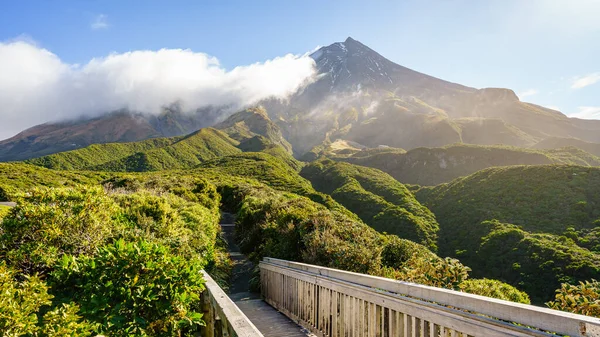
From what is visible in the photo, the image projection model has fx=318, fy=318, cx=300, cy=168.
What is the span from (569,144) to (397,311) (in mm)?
140356

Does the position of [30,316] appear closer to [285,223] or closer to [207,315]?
[207,315]

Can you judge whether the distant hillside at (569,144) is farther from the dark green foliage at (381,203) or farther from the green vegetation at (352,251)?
the green vegetation at (352,251)

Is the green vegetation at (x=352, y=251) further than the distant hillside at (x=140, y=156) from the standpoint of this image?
No

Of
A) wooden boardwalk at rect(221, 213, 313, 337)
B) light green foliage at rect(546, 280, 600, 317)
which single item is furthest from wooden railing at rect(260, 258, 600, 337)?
light green foliage at rect(546, 280, 600, 317)

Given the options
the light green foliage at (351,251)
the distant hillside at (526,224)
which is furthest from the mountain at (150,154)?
the light green foliage at (351,251)

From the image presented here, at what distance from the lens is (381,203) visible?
51.1 m

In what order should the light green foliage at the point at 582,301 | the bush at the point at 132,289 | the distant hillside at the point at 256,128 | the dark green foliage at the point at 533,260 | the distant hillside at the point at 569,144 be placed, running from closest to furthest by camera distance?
the bush at the point at 132,289 → the light green foliage at the point at 582,301 → the dark green foliage at the point at 533,260 → the distant hillside at the point at 569,144 → the distant hillside at the point at 256,128

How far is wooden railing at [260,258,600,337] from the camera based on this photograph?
163cm

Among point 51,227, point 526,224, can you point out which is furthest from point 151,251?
point 526,224

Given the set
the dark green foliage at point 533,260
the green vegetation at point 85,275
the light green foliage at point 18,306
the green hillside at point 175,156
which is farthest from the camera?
the green hillside at point 175,156

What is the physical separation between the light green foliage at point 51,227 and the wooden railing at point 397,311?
280cm

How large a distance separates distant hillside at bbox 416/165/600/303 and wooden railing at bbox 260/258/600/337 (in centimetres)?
2939

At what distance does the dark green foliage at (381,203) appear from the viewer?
140 feet

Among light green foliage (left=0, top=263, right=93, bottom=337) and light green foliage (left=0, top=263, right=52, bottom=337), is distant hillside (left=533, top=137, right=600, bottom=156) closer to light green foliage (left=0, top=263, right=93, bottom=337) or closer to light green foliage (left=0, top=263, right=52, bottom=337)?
light green foliage (left=0, top=263, right=93, bottom=337)
